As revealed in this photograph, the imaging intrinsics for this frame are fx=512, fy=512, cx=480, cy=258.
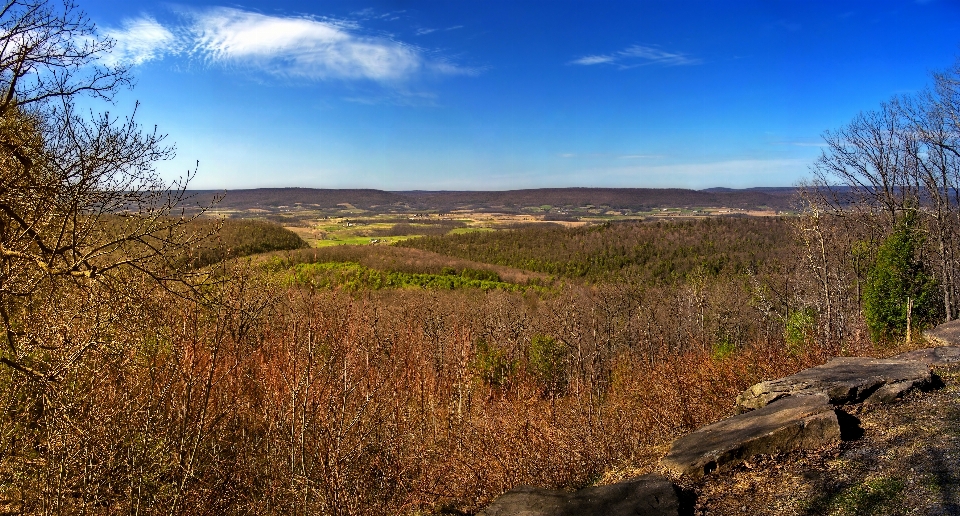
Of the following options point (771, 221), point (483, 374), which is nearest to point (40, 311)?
point (483, 374)

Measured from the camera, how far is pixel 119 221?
8.75 m

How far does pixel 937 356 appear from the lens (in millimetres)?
9680

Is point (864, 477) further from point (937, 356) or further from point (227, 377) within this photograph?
point (227, 377)

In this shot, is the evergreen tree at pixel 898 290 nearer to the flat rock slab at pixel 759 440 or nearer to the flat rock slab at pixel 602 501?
the flat rock slab at pixel 759 440

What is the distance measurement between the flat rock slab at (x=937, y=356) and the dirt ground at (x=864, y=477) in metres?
3.24

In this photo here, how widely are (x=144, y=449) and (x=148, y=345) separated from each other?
365cm

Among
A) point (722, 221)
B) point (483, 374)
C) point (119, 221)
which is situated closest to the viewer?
point (119, 221)

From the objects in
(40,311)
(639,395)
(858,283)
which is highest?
(40,311)

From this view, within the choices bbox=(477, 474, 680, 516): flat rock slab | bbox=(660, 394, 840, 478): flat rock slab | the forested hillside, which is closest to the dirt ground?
bbox=(660, 394, 840, 478): flat rock slab

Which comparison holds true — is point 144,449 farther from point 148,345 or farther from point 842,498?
point 842,498

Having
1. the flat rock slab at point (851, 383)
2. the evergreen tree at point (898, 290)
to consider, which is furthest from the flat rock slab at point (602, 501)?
the evergreen tree at point (898, 290)

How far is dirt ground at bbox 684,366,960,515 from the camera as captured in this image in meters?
4.62

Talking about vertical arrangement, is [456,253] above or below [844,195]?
below

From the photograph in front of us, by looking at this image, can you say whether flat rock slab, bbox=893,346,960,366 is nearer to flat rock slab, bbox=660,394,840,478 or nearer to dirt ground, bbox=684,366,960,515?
dirt ground, bbox=684,366,960,515
